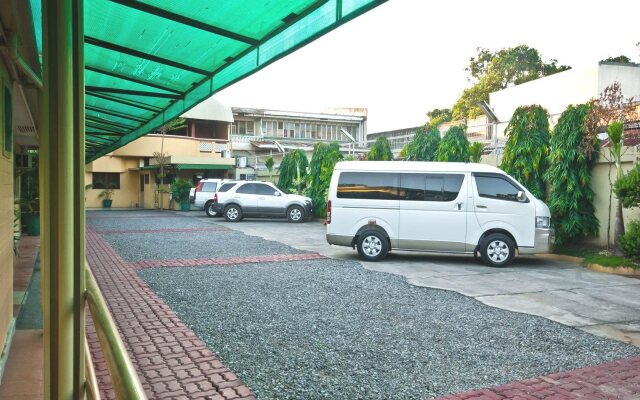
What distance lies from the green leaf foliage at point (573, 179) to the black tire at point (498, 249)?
237cm

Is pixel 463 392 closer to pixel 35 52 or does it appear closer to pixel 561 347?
pixel 561 347

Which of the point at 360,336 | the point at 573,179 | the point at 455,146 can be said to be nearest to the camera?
the point at 360,336

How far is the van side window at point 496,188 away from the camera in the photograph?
10.8m

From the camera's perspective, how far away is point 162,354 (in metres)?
4.89

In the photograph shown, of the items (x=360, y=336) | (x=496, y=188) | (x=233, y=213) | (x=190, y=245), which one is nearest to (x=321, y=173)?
(x=233, y=213)

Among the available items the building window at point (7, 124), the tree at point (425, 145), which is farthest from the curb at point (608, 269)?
the building window at point (7, 124)

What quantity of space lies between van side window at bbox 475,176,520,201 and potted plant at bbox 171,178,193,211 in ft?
71.6

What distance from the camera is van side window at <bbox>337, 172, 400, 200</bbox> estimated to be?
1123cm

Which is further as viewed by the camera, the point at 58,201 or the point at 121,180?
the point at 121,180

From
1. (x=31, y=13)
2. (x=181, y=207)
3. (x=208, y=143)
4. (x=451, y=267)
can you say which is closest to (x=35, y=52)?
(x=31, y=13)

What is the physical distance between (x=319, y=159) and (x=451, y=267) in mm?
12739

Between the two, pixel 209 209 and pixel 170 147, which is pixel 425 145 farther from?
pixel 170 147

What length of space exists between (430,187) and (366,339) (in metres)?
6.11

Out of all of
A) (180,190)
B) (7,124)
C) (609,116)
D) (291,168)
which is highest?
(609,116)
